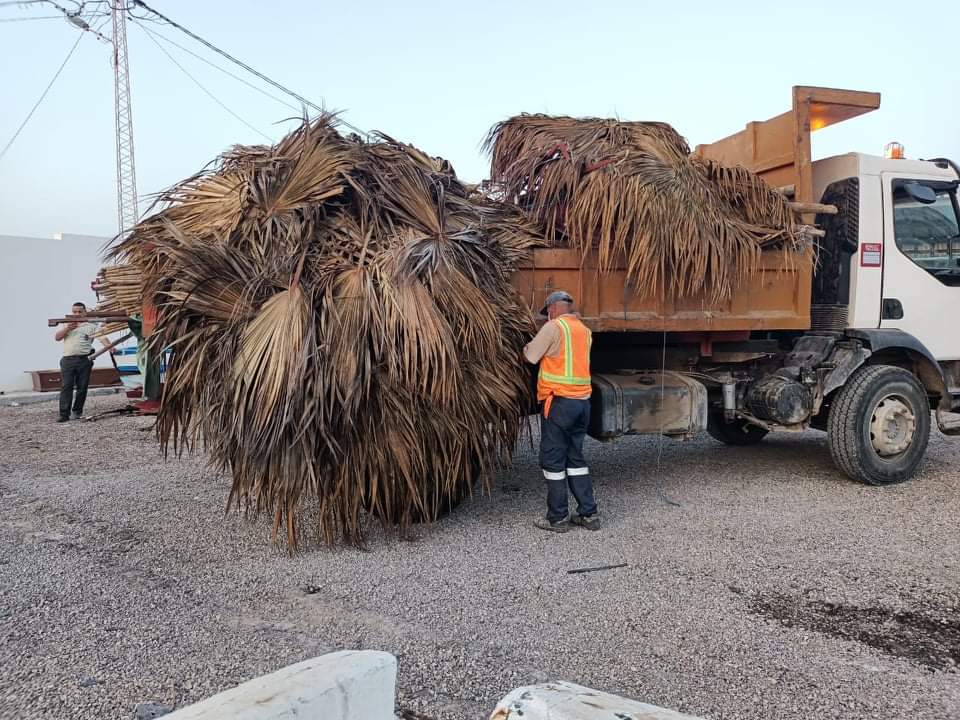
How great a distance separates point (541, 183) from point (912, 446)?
148 inches

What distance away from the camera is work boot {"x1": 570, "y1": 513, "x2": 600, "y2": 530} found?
5129 millimetres

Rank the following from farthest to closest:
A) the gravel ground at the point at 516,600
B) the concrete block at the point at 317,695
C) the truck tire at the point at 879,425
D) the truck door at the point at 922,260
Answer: the truck door at the point at 922,260
the truck tire at the point at 879,425
the gravel ground at the point at 516,600
the concrete block at the point at 317,695

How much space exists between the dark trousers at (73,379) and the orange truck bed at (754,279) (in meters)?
8.13

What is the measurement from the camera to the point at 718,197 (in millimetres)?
5684

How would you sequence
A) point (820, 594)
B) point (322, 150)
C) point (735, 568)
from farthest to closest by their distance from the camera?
point (322, 150) → point (735, 568) → point (820, 594)

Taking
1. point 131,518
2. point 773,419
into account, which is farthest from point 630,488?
point 131,518

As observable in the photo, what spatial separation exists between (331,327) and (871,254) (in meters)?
4.54

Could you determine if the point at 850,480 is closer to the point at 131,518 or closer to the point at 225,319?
the point at 225,319

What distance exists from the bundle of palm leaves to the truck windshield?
1.28 meters

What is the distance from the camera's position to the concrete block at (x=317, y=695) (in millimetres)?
1929

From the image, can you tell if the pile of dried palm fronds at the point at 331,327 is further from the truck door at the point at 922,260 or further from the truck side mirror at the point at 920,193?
the truck side mirror at the point at 920,193

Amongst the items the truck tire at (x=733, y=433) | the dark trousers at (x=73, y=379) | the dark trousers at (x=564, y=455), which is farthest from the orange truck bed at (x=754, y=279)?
the dark trousers at (x=73, y=379)

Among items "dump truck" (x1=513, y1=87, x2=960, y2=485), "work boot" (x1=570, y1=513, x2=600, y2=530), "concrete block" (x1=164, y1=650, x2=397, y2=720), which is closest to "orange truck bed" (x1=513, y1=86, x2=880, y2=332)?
"dump truck" (x1=513, y1=87, x2=960, y2=485)

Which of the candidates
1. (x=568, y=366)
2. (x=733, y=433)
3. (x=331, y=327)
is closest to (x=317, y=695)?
(x=331, y=327)
